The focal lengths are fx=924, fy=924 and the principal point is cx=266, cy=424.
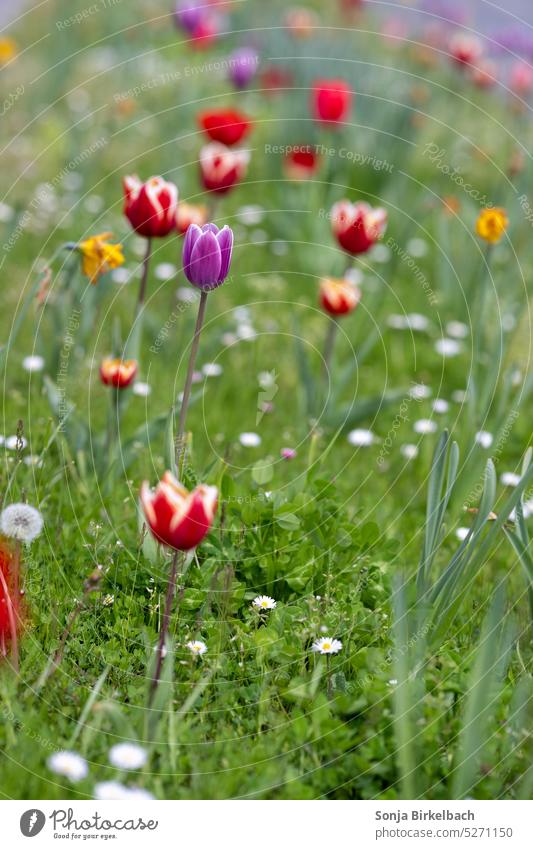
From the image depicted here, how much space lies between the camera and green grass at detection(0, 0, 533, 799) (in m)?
2.10

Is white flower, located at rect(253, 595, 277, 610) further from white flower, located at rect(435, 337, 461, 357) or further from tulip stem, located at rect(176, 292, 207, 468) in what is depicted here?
white flower, located at rect(435, 337, 461, 357)

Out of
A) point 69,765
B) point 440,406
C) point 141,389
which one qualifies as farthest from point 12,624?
point 440,406

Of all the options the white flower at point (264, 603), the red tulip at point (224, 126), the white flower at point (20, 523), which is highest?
the red tulip at point (224, 126)

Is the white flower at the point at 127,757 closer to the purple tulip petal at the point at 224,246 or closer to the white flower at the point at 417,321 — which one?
the purple tulip petal at the point at 224,246

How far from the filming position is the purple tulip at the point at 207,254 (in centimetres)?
218

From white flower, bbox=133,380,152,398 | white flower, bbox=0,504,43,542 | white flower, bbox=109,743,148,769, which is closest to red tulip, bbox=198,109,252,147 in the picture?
white flower, bbox=133,380,152,398

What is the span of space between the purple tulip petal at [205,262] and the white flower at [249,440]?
1.06 meters

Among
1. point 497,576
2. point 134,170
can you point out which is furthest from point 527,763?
point 134,170

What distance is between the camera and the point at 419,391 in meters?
3.82

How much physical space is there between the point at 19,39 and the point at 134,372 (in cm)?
573

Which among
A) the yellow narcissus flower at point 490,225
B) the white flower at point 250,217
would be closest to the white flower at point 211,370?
the yellow narcissus flower at point 490,225

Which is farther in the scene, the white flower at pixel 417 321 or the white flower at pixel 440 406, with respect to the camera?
the white flower at pixel 417 321

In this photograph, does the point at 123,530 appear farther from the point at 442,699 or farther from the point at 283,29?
the point at 283,29

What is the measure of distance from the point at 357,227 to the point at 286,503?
3.77 feet
